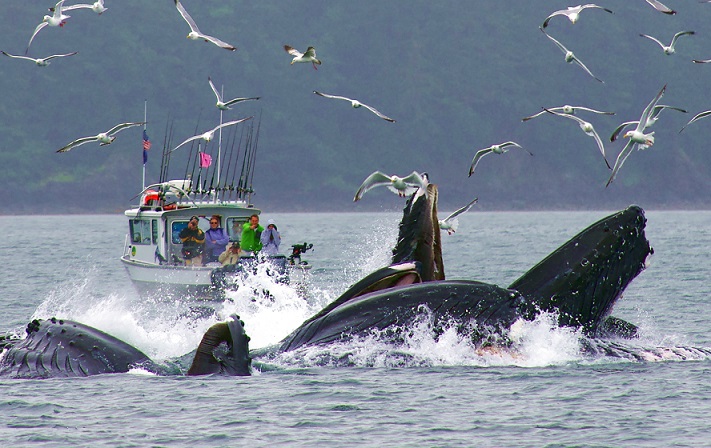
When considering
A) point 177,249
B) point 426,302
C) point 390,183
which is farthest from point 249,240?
point 426,302

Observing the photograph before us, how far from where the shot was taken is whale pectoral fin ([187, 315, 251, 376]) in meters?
14.9

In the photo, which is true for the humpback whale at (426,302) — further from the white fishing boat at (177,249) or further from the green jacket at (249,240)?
the green jacket at (249,240)

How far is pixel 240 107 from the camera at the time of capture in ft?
589

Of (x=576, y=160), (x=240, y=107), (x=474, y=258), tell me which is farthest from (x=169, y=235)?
(x=576, y=160)

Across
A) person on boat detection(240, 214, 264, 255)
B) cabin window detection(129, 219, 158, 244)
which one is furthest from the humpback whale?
cabin window detection(129, 219, 158, 244)

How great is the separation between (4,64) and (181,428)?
628 feet

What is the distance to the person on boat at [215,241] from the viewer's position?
34000 mm

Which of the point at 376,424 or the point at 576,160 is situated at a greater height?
the point at 576,160

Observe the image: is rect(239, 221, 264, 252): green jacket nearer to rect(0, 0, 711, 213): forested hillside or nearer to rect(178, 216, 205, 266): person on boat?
rect(178, 216, 205, 266): person on boat

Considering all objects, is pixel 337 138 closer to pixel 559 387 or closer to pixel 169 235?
pixel 169 235

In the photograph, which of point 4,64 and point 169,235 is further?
point 4,64

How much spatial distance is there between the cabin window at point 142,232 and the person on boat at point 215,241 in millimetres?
2894

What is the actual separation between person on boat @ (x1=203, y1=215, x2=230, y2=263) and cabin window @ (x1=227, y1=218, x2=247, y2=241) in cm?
109

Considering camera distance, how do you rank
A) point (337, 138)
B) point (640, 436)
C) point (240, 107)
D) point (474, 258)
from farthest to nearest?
1. point (337, 138)
2. point (240, 107)
3. point (474, 258)
4. point (640, 436)
